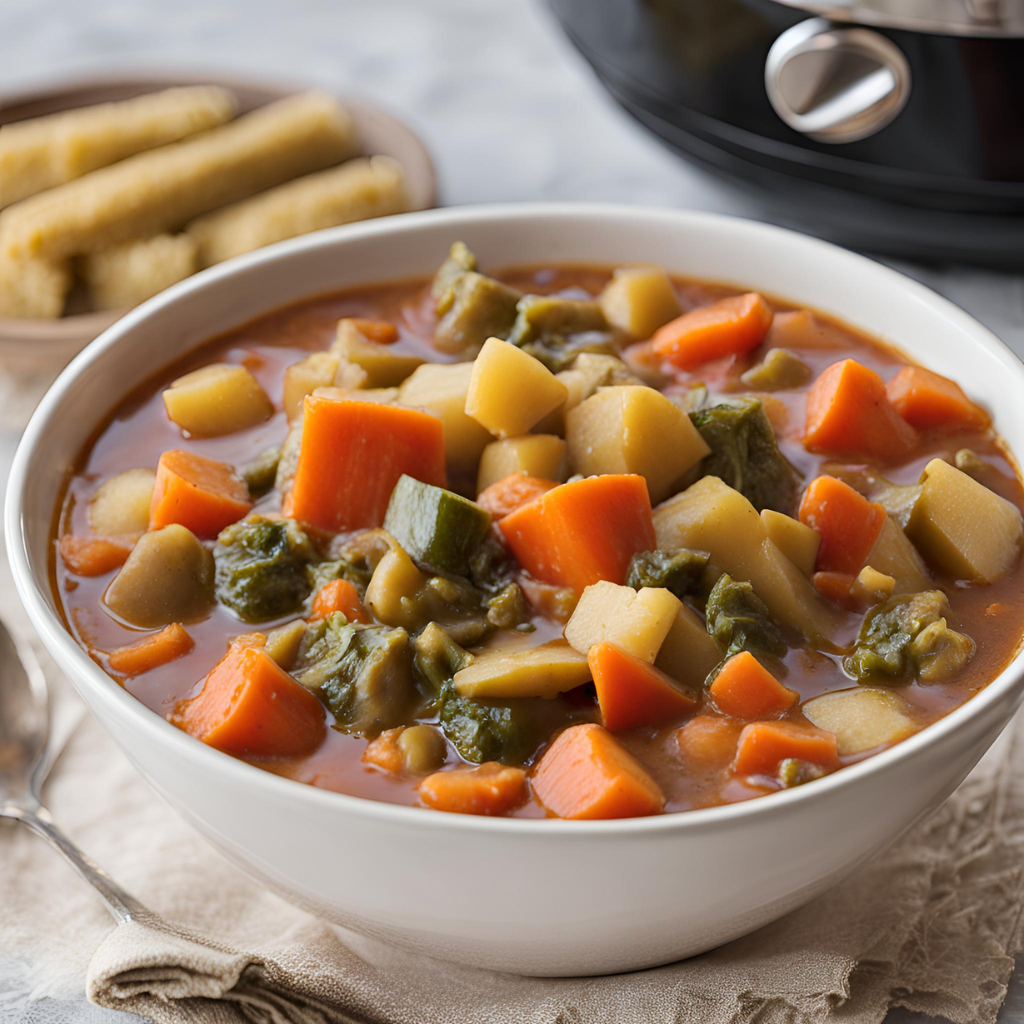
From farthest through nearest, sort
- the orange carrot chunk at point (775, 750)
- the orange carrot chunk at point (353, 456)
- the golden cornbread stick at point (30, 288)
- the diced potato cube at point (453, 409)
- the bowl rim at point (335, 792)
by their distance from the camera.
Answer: the golden cornbread stick at point (30, 288)
the diced potato cube at point (453, 409)
the orange carrot chunk at point (353, 456)
the orange carrot chunk at point (775, 750)
the bowl rim at point (335, 792)

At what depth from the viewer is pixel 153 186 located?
13.3 ft

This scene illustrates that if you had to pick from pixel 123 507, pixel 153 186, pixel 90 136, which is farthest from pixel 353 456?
pixel 90 136

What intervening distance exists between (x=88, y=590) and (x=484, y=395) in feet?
2.78

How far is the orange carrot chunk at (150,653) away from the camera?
227cm

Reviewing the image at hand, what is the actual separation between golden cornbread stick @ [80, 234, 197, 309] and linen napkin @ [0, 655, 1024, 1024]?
1.65 m

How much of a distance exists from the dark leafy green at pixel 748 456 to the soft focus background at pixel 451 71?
5.73 ft

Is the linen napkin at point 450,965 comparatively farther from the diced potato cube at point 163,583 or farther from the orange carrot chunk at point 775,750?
the diced potato cube at point 163,583

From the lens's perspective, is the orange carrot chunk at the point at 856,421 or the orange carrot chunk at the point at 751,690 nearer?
the orange carrot chunk at the point at 751,690

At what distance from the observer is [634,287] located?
3.07 m

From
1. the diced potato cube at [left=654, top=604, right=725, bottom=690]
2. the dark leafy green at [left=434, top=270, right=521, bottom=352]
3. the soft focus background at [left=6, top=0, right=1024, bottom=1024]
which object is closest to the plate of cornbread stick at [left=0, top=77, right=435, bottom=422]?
the soft focus background at [left=6, top=0, right=1024, bottom=1024]

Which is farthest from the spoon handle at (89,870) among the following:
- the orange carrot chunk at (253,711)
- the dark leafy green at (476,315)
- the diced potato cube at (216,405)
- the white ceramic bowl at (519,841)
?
the dark leafy green at (476,315)

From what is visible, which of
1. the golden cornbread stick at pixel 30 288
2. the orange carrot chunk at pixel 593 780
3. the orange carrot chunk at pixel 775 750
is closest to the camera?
the orange carrot chunk at pixel 593 780

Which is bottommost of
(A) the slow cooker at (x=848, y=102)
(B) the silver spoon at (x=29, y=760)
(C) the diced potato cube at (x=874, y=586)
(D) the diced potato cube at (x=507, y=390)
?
(B) the silver spoon at (x=29, y=760)

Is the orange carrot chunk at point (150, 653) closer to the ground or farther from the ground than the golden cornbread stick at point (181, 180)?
closer to the ground
